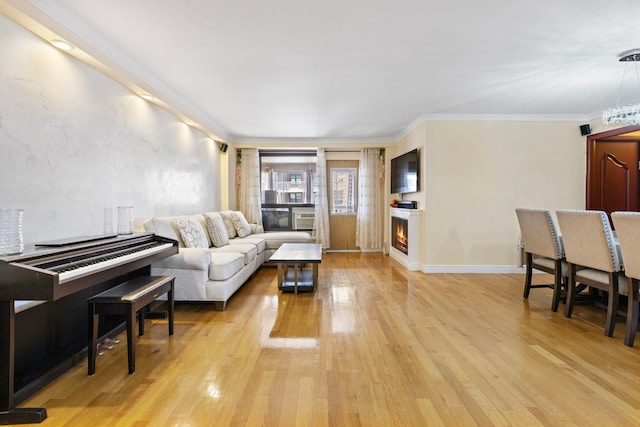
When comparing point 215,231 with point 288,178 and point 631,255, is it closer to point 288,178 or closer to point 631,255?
point 288,178

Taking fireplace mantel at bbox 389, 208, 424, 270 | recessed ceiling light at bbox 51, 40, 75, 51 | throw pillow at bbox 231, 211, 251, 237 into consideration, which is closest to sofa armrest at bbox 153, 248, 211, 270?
recessed ceiling light at bbox 51, 40, 75, 51

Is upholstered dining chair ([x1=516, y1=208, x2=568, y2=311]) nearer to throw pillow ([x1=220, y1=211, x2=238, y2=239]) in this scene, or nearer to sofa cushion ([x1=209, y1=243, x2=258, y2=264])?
sofa cushion ([x1=209, y1=243, x2=258, y2=264])

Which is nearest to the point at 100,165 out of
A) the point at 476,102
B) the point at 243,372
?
the point at 243,372

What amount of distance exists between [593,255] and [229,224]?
4809 millimetres

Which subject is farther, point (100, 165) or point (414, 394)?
point (100, 165)

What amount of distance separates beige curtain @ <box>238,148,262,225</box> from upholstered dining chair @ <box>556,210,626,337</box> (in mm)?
5276

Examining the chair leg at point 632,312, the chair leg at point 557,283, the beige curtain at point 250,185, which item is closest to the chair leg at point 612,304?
the chair leg at point 632,312

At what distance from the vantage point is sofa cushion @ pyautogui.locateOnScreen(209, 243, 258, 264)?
13.5ft

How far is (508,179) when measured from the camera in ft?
16.0

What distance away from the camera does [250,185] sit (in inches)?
271

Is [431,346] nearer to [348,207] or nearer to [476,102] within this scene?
[476,102]

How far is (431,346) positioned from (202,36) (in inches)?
118

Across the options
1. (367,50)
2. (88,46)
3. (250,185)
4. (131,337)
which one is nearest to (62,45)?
(88,46)

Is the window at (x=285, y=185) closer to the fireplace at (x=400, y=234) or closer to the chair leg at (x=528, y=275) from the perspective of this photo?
the fireplace at (x=400, y=234)
